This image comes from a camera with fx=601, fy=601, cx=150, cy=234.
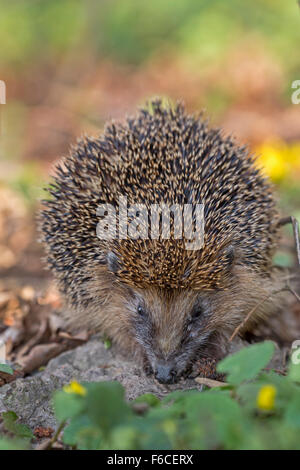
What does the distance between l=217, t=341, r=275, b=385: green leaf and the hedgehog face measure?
1352 millimetres

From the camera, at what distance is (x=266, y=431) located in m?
2.71

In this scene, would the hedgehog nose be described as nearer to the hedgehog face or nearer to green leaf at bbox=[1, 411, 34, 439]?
the hedgehog face

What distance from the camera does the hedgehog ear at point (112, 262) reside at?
15.4 feet

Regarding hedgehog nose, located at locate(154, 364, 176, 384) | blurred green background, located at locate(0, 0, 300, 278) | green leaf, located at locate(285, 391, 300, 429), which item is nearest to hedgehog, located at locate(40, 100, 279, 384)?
hedgehog nose, located at locate(154, 364, 176, 384)

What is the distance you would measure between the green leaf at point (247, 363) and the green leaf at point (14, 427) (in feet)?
4.67

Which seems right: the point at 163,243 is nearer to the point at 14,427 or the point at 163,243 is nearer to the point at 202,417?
the point at 14,427

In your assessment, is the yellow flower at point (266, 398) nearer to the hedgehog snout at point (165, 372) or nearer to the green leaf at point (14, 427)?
the hedgehog snout at point (165, 372)

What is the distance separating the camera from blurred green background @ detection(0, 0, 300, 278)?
1093 cm

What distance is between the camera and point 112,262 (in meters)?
4.75

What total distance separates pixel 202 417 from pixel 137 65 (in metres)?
12.6

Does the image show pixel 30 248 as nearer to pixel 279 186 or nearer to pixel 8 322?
pixel 8 322

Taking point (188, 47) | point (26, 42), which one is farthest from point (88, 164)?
point (26, 42)

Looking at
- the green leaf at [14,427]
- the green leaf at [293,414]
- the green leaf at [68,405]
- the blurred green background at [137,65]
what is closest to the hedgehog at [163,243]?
the green leaf at [14,427]

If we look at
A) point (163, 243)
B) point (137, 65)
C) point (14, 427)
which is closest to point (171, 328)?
point (163, 243)
